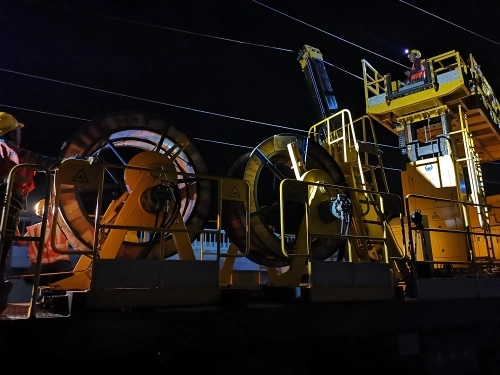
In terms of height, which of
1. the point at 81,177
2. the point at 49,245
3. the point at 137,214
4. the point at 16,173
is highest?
the point at 16,173

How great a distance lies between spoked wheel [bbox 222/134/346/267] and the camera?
5363mm

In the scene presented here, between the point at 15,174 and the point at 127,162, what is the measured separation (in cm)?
166

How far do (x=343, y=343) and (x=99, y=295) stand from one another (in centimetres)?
232

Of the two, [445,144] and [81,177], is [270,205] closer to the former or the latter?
[81,177]

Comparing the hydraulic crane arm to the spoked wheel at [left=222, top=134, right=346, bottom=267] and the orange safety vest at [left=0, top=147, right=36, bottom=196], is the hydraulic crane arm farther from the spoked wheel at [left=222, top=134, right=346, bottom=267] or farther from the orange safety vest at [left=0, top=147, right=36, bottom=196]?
the orange safety vest at [left=0, top=147, right=36, bottom=196]

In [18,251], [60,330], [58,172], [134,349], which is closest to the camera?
[60,330]

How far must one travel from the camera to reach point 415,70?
9.84 meters

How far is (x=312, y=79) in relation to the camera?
30.1 feet

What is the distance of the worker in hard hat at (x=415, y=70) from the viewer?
9664mm

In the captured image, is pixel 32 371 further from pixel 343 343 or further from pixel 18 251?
pixel 18 251

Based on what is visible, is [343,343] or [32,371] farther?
[343,343]

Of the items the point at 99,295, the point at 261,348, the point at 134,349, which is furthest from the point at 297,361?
the point at 99,295

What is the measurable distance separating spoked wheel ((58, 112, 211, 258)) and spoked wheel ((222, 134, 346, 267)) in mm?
525

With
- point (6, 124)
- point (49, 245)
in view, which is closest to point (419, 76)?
point (49, 245)
